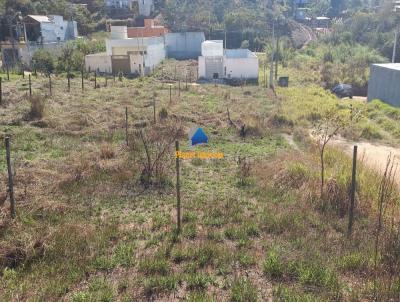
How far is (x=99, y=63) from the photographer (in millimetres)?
35156

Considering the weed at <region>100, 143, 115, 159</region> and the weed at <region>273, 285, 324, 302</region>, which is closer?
the weed at <region>273, 285, 324, 302</region>

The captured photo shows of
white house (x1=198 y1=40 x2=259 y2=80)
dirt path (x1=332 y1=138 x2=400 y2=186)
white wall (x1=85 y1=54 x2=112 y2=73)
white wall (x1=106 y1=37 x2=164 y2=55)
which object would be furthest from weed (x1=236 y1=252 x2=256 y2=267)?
white wall (x1=106 y1=37 x2=164 y2=55)

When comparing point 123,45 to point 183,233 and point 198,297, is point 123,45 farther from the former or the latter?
point 198,297

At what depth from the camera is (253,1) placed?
93.2 metres

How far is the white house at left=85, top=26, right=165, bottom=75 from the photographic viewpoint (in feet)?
115

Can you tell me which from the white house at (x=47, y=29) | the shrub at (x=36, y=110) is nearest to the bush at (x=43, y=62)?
the white house at (x=47, y=29)

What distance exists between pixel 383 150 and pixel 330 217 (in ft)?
29.3

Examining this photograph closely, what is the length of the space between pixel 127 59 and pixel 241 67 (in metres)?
9.82

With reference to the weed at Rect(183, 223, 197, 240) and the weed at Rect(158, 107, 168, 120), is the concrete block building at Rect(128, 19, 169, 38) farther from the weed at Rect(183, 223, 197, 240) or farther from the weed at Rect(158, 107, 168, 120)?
the weed at Rect(183, 223, 197, 240)

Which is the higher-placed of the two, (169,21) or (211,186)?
Result: (169,21)

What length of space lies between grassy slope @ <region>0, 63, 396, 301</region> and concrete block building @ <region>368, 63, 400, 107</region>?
42.0 feet

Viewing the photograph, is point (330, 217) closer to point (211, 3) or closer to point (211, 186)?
point (211, 186)

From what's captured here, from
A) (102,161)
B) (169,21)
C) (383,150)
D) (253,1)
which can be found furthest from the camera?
(253,1)

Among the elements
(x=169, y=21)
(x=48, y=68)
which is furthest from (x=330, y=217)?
(x=169, y=21)
